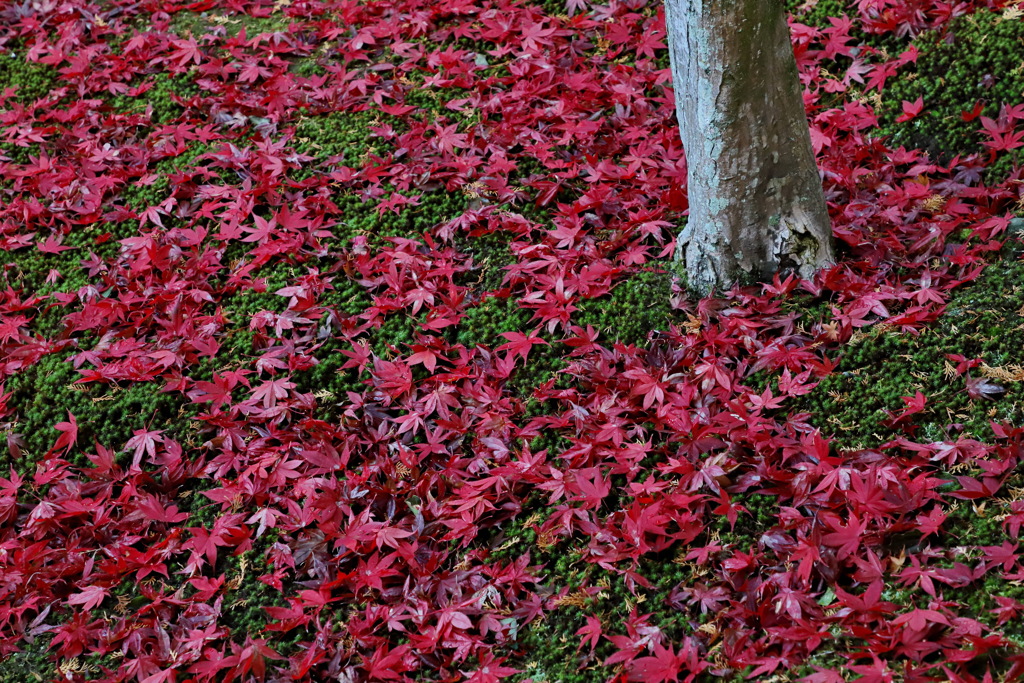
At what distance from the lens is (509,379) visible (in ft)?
8.62

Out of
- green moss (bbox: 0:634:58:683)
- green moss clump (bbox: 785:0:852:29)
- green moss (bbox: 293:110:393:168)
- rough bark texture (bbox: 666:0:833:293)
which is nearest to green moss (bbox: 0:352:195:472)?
green moss (bbox: 0:634:58:683)

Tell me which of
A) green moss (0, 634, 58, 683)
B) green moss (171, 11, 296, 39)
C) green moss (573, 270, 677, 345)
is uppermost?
green moss (171, 11, 296, 39)

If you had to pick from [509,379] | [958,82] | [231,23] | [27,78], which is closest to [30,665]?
[509,379]

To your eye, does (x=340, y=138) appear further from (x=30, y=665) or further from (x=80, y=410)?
(x=30, y=665)

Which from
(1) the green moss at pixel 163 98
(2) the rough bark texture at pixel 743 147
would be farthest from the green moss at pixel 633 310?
(1) the green moss at pixel 163 98

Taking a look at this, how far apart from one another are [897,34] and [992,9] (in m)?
0.35

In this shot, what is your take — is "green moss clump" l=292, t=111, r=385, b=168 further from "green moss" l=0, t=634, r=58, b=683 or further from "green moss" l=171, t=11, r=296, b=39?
"green moss" l=0, t=634, r=58, b=683

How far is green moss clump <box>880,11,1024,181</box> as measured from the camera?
2951mm

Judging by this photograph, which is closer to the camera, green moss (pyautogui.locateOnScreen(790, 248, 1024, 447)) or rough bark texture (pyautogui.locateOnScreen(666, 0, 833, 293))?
A: green moss (pyautogui.locateOnScreen(790, 248, 1024, 447))

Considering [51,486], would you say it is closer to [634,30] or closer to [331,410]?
[331,410]

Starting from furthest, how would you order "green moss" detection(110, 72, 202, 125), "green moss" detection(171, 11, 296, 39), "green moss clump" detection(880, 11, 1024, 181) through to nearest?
1. "green moss" detection(171, 11, 296, 39)
2. "green moss" detection(110, 72, 202, 125)
3. "green moss clump" detection(880, 11, 1024, 181)

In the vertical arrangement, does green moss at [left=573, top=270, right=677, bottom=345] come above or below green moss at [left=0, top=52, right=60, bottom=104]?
below

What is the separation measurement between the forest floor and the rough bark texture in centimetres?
13

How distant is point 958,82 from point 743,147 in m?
1.21
